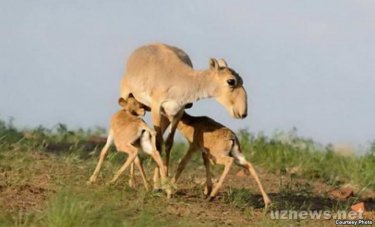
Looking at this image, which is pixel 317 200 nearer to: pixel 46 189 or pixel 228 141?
pixel 228 141

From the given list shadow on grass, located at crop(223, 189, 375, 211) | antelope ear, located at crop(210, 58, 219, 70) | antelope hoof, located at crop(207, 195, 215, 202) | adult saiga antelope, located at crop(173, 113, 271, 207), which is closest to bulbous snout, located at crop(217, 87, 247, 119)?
adult saiga antelope, located at crop(173, 113, 271, 207)

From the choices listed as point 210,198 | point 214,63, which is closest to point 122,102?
point 214,63

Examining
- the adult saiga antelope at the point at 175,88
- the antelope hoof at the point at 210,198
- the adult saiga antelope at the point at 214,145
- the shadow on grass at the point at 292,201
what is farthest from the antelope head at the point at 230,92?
the antelope hoof at the point at 210,198

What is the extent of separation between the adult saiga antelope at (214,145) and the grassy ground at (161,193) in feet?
0.91

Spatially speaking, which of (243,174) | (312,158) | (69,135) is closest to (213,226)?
(243,174)

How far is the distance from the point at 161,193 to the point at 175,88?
1481mm

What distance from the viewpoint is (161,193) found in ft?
31.1

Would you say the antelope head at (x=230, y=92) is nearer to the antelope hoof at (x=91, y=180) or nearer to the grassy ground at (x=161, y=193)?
the grassy ground at (x=161, y=193)

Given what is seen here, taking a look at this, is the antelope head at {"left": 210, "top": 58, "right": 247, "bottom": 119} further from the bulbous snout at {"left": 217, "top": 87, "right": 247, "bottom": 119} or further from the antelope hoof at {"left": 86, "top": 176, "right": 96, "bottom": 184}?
the antelope hoof at {"left": 86, "top": 176, "right": 96, "bottom": 184}

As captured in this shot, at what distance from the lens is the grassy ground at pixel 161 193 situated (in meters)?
8.08

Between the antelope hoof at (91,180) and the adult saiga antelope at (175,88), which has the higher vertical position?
the adult saiga antelope at (175,88)

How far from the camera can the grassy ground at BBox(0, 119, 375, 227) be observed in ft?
26.5

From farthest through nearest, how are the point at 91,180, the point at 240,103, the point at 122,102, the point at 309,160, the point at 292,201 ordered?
the point at 309,160 → the point at 292,201 → the point at 122,102 → the point at 240,103 → the point at 91,180

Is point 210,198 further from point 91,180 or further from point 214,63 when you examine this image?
point 214,63
